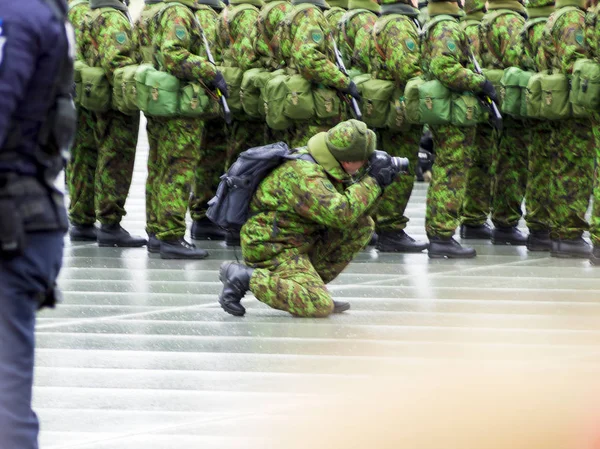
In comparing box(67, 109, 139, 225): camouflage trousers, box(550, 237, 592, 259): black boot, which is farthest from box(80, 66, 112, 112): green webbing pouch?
box(550, 237, 592, 259): black boot

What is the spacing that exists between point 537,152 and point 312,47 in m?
2.02

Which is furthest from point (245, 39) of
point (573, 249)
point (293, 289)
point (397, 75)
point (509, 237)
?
point (293, 289)

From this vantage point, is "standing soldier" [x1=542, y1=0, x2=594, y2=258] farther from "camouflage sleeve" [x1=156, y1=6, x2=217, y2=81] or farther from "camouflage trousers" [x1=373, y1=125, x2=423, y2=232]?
"camouflage sleeve" [x1=156, y1=6, x2=217, y2=81]

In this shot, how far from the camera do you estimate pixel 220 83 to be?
9312mm

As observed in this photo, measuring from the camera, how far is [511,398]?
1.84 meters

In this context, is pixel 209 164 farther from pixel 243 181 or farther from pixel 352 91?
pixel 243 181

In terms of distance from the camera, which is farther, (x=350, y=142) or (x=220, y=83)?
(x=220, y=83)

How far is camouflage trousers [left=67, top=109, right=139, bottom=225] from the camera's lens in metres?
9.94

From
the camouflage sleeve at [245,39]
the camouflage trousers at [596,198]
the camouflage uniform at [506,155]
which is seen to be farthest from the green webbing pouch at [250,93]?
the camouflage trousers at [596,198]

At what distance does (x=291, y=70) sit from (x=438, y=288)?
2.39 metres

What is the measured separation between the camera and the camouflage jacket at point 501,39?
9945mm

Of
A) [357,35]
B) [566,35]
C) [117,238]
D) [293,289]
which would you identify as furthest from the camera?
[117,238]

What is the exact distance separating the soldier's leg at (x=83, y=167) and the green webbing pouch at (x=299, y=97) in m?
1.81

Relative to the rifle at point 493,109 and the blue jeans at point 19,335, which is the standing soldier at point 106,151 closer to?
the rifle at point 493,109
